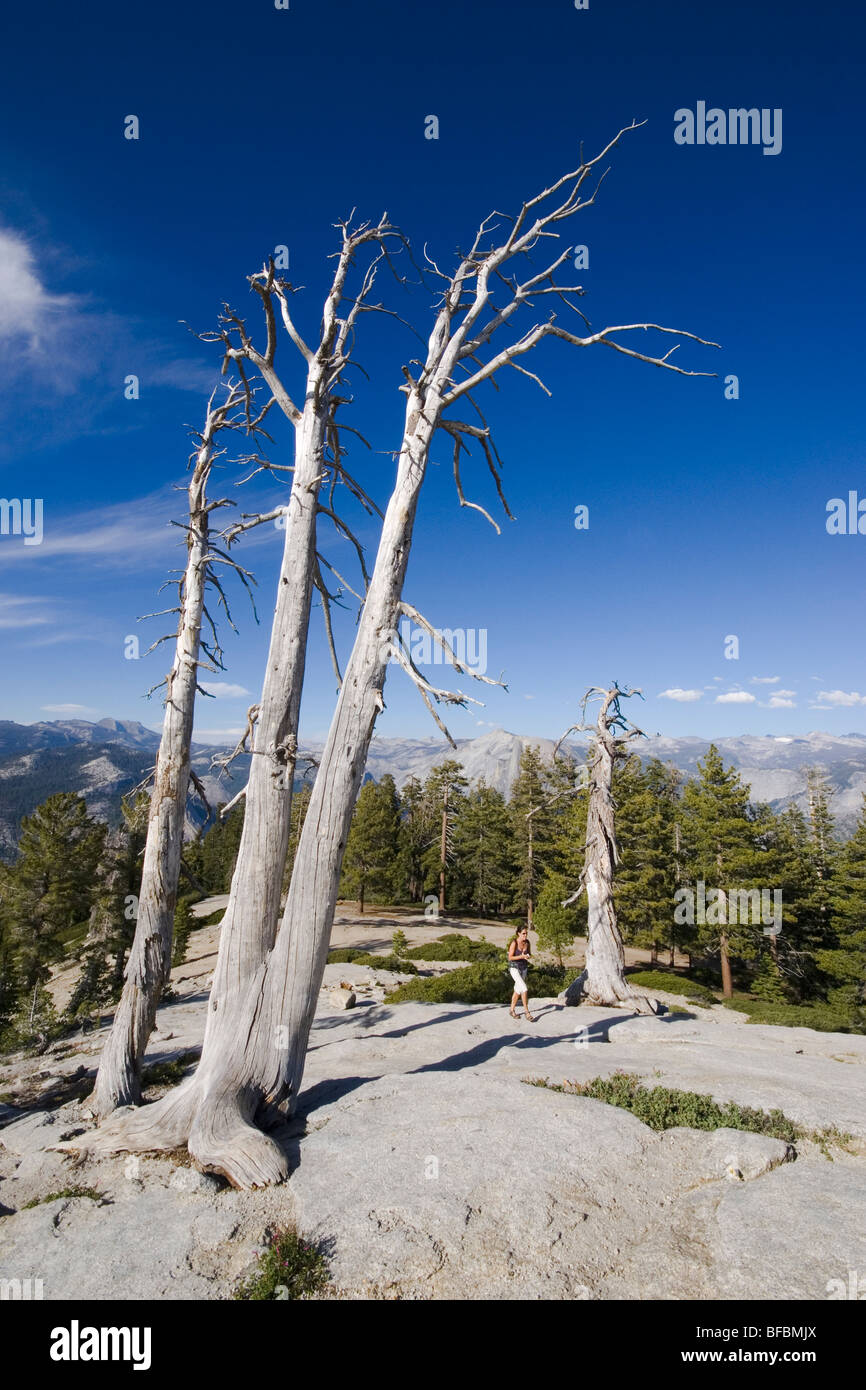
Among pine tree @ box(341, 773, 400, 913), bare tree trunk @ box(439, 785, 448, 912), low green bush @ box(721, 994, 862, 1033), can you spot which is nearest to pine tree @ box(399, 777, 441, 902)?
bare tree trunk @ box(439, 785, 448, 912)

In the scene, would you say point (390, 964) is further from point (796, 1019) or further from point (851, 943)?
point (851, 943)

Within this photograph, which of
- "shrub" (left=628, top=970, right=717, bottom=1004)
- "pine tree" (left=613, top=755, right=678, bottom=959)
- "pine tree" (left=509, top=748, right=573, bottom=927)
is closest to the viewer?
"shrub" (left=628, top=970, right=717, bottom=1004)

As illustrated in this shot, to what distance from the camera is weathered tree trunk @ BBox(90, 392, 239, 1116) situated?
864cm

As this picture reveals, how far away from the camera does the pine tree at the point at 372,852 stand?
4475 centimetres

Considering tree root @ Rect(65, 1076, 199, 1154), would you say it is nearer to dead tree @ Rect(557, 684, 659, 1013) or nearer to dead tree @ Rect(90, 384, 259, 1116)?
dead tree @ Rect(90, 384, 259, 1116)

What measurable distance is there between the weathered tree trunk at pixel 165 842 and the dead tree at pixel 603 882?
10.7m

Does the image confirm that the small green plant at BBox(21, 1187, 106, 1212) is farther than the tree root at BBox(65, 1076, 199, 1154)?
No

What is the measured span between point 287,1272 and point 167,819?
253 inches

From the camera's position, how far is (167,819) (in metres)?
9.67

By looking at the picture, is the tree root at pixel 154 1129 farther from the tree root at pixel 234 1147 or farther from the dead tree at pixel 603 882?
the dead tree at pixel 603 882

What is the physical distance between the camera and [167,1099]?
6.44 meters

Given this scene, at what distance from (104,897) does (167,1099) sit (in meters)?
18.7

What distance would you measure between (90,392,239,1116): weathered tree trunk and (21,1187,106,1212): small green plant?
2.90 meters
